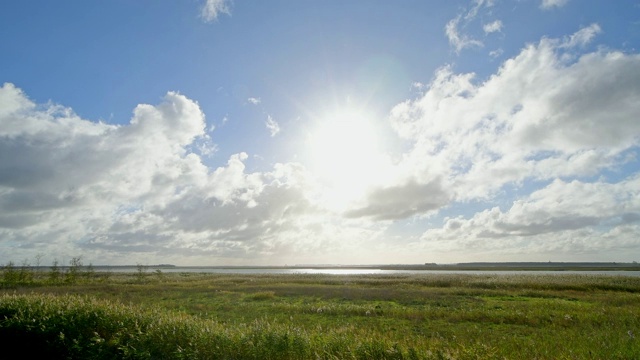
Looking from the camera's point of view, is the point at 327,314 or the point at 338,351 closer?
the point at 338,351

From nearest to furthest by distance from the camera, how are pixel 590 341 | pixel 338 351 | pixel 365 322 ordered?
pixel 338 351 → pixel 590 341 → pixel 365 322

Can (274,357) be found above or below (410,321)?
above

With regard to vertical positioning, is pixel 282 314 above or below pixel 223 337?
below

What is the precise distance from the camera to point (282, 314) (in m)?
26.7

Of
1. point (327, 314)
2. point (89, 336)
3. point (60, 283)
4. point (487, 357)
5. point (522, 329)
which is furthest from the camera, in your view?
point (60, 283)

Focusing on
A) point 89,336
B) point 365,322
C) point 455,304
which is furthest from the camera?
point 455,304

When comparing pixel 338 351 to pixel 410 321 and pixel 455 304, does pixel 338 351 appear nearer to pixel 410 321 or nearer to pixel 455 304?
pixel 410 321

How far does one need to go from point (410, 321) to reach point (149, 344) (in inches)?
633

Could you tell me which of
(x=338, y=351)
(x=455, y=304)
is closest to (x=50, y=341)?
(x=338, y=351)

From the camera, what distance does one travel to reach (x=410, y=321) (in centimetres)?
2275

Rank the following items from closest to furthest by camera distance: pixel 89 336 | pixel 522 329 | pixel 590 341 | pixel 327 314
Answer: pixel 590 341 < pixel 89 336 < pixel 522 329 < pixel 327 314

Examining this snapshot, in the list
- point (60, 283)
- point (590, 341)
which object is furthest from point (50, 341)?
point (60, 283)

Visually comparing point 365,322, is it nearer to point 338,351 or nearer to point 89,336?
point 338,351

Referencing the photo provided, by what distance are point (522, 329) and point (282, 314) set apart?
50.8 ft
